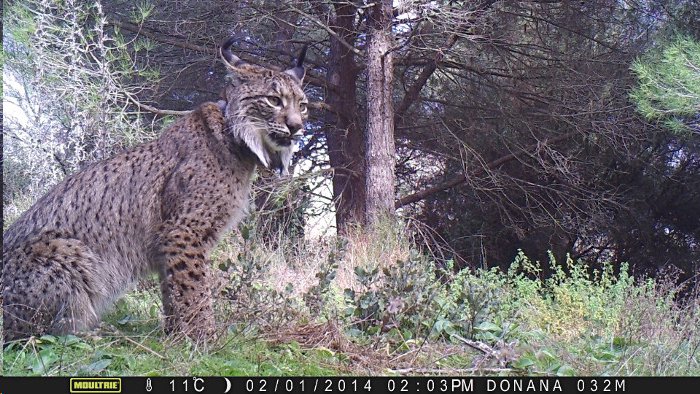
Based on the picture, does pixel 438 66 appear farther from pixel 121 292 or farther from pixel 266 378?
pixel 266 378

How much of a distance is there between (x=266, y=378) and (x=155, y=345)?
101 centimetres

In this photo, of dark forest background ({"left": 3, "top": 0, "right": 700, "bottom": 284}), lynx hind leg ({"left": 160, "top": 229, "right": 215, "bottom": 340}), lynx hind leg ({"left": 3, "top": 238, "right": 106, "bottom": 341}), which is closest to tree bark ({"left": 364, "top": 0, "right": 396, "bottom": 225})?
dark forest background ({"left": 3, "top": 0, "right": 700, "bottom": 284})

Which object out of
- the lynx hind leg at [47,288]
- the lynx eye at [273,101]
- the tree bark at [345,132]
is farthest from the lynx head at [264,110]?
the tree bark at [345,132]

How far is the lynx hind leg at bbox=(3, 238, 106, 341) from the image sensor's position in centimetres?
475

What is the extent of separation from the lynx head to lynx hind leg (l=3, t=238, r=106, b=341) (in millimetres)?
1461

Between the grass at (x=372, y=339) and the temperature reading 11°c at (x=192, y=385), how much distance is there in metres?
0.13

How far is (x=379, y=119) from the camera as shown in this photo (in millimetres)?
11953

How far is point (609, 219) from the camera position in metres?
13.3

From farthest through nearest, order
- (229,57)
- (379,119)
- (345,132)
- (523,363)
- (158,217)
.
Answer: (345,132) < (379,119) < (229,57) < (158,217) < (523,363)

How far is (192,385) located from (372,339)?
1422mm

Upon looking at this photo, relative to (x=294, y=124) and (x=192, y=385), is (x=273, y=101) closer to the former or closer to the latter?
(x=294, y=124)

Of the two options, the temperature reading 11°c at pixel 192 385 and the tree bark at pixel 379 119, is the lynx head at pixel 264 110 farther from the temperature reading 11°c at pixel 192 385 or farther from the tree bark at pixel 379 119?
the tree bark at pixel 379 119

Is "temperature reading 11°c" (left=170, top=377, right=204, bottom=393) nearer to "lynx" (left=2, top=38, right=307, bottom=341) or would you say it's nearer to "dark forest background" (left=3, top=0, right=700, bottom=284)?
"lynx" (left=2, top=38, right=307, bottom=341)

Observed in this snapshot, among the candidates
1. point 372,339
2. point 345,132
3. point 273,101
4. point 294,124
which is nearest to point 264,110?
point 273,101
